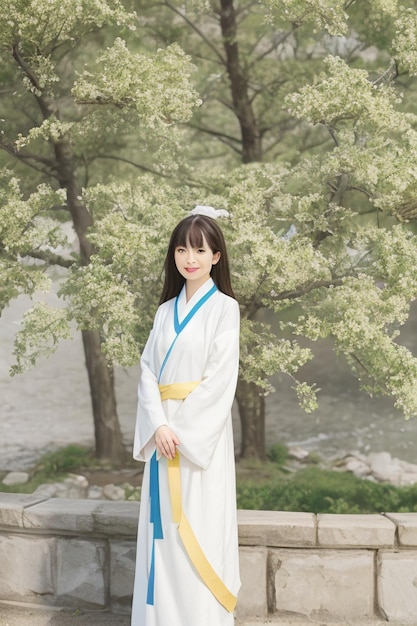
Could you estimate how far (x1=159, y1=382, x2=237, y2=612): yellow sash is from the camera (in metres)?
3.00

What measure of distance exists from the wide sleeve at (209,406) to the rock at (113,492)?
17.4 feet

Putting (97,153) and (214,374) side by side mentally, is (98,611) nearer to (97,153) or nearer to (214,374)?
(214,374)

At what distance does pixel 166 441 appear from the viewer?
296 cm

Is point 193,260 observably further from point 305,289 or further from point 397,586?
point 305,289

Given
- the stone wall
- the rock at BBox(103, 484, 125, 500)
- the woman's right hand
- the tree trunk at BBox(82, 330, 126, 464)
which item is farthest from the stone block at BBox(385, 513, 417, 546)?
the tree trunk at BBox(82, 330, 126, 464)

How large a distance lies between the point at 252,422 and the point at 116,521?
5031mm

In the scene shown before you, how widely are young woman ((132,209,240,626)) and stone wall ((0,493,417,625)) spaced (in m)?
0.59

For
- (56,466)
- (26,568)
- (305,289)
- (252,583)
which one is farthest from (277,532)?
(56,466)

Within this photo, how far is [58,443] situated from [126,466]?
5.80 feet

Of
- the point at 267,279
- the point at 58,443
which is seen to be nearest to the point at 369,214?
the point at 267,279

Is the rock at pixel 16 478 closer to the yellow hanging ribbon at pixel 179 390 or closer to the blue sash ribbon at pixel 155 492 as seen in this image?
the blue sash ribbon at pixel 155 492

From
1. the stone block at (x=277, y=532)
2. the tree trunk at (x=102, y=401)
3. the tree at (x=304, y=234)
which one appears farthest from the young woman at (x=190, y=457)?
the tree trunk at (x=102, y=401)

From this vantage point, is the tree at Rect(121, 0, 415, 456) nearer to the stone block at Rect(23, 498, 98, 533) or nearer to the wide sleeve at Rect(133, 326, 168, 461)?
the stone block at Rect(23, 498, 98, 533)

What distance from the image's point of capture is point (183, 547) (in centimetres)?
302
